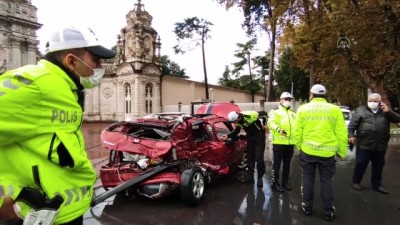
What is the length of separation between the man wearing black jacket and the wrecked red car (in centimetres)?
271

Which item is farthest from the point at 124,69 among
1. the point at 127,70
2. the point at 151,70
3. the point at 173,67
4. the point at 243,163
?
the point at 173,67

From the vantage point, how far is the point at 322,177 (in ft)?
17.4

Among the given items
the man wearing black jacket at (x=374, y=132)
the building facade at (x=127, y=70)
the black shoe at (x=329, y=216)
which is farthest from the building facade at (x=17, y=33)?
the black shoe at (x=329, y=216)

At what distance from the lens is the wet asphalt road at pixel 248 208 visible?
17.1 feet

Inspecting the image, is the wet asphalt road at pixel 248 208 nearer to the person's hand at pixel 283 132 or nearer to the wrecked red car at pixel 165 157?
the wrecked red car at pixel 165 157

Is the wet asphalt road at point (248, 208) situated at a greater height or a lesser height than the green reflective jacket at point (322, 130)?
lesser

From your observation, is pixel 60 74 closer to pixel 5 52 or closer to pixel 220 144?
pixel 220 144

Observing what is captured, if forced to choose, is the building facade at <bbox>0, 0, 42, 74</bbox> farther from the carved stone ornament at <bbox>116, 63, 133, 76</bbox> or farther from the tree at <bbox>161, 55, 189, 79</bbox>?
the tree at <bbox>161, 55, 189, 79</bbox>

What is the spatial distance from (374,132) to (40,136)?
21.4 feet

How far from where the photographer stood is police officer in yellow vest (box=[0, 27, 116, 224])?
5.74 feet

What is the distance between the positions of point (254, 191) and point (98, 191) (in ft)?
10.6

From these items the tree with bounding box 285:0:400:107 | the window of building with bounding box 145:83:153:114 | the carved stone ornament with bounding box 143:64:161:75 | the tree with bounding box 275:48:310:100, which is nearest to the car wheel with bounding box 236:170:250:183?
the tree with bounding box 285:0:400:107

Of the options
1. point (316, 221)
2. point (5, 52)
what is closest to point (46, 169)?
point (316, 221)

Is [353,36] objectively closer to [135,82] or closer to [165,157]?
[165,157]
